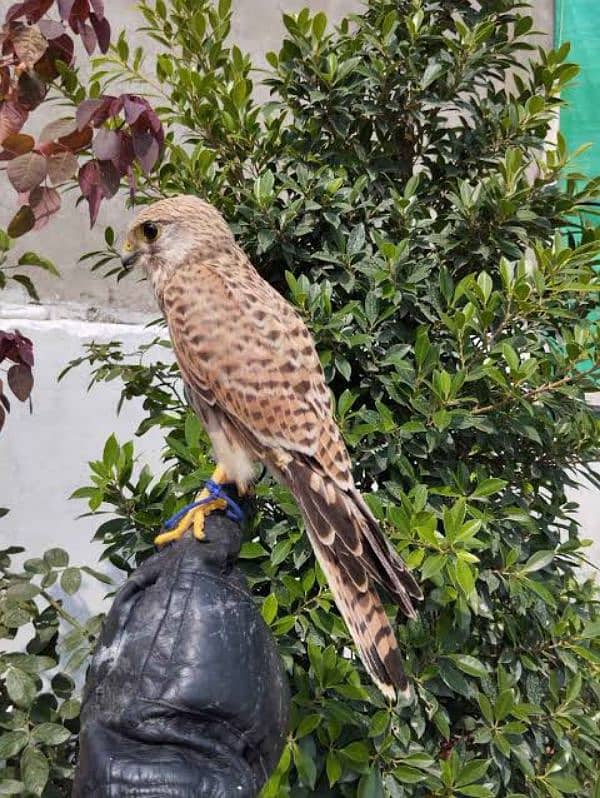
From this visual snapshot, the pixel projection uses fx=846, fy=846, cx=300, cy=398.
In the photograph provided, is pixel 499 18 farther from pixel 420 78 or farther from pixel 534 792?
pixel 534 792

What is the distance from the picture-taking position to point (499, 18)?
8.43ft

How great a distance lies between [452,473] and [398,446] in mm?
167

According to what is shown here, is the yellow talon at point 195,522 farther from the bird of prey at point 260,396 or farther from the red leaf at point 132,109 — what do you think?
the red leaf at point 132,109

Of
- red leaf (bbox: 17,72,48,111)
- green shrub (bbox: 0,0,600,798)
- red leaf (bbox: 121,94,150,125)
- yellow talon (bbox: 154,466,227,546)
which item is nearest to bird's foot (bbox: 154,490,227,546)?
yellow talon (bbox: 154,466,227,546)

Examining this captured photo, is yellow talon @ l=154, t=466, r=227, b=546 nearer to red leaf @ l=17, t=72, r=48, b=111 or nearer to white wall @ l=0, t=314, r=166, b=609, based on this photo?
red leaf @ l=17, t=72, r=48, b=111

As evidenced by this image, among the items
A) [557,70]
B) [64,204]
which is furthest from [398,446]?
[64,204]

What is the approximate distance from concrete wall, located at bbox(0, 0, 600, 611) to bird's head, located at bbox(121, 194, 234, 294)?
4.67 feet

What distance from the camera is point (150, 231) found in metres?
2.13

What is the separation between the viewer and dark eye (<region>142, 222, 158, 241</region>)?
6.94 ft

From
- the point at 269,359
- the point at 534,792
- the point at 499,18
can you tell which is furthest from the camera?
→ the point at 499,18

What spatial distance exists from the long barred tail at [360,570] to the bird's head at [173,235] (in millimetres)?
689

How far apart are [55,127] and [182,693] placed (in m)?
1.20

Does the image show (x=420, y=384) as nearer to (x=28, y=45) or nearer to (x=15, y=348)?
(x=15, y=348)

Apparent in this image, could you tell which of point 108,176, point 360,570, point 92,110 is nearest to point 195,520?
point 360,570
